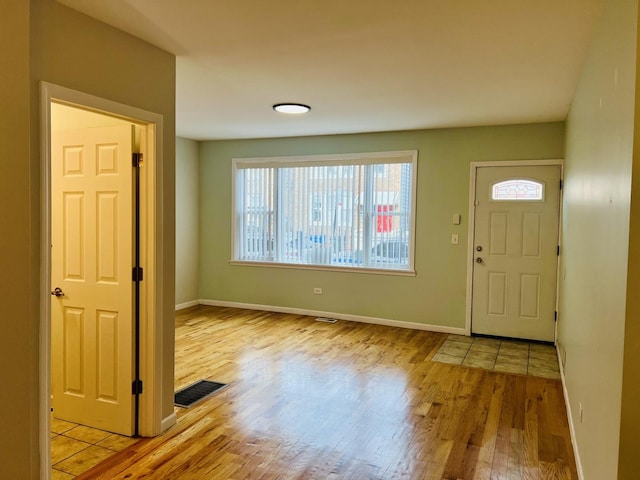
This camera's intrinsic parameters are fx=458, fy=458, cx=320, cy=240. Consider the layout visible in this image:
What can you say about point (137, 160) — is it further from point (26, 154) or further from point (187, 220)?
point (187, 220)

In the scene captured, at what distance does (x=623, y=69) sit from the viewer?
5.29ft

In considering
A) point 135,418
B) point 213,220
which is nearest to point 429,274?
point 213,220

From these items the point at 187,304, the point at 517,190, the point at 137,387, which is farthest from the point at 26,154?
the point at 187,304

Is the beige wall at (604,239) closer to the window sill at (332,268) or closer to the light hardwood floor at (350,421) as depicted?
the light hardwood floor at (350,421)

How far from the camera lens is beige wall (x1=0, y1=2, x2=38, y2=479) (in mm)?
1924

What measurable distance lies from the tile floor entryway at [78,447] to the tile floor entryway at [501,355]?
2.98m

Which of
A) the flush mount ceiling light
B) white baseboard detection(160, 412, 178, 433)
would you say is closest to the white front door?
the flush mount ceiling light

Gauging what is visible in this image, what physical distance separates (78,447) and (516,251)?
4622 millimetres

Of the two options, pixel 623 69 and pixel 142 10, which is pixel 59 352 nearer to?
pixel 142 10

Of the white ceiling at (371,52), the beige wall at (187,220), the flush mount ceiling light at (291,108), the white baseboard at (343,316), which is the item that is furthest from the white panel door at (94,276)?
the white baseboard at (343,316)

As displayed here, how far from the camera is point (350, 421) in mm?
3205

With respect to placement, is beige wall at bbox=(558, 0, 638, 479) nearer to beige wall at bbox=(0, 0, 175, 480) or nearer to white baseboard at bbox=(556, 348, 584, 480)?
white baseboard at bbox=(556, 348, 584, 480)

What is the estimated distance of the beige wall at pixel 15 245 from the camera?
192cm

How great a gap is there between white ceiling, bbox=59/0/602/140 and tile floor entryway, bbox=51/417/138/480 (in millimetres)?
2478
